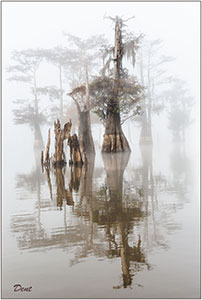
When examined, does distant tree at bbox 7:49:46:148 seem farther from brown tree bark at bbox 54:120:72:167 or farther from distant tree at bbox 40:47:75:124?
brown tree bark at bbox 54:120:72:167

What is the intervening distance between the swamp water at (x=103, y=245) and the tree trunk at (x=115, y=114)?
16.8 meters

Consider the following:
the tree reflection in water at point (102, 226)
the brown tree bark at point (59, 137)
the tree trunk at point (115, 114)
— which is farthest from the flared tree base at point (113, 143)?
the tree reflection in water at point (102, 226)

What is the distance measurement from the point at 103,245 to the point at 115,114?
68.3 ft

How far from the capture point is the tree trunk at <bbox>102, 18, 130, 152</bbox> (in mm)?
24281

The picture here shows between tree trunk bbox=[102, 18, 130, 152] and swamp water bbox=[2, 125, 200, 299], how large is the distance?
55.1 feet

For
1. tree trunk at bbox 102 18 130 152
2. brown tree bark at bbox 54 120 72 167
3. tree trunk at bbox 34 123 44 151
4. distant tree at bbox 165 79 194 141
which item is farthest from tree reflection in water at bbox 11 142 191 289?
distant tree at bbox 165 79 194 141

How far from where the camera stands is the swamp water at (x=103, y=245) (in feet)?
10.3

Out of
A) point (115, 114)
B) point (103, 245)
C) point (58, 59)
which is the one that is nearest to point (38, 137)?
point (58, 59)

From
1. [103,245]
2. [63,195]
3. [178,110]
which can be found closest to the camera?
[103,245]

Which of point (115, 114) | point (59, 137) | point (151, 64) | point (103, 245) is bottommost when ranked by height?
point (103, 245)

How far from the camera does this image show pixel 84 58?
45.3m

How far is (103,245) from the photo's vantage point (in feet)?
13.5

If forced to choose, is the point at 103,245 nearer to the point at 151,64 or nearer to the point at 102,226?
the point at 102,226

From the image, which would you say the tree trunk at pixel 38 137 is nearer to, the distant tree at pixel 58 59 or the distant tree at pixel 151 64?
the distant tree at pixel 58 59
